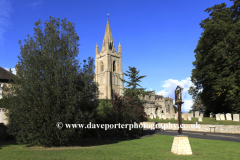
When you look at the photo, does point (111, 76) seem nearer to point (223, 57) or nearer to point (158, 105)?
point (158, 105)

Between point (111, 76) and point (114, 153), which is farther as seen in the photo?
point (111, 76)

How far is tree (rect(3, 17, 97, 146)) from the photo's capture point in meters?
11.9

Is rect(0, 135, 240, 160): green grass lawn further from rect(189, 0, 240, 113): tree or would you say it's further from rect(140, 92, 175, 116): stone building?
rect(140, 92, 175, 116): stone building

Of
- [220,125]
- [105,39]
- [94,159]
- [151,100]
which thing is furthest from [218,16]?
[105,39]

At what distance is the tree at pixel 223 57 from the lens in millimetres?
24653

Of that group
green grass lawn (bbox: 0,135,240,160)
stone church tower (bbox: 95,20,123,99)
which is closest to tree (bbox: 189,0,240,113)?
green grass lawn (bbox: 0,135,240,160)

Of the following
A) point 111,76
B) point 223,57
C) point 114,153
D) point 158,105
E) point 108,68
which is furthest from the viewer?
point 111,76

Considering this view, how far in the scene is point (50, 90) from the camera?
40.7 ft

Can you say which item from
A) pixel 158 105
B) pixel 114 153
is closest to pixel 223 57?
pixel 114 153

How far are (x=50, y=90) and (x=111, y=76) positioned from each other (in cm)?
7020

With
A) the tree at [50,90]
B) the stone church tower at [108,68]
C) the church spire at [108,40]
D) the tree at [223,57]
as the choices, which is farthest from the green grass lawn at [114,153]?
the church spire at [108,40]

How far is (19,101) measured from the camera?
495 inches

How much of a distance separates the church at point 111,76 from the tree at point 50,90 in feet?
201

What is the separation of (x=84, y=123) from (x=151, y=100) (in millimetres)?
67176
